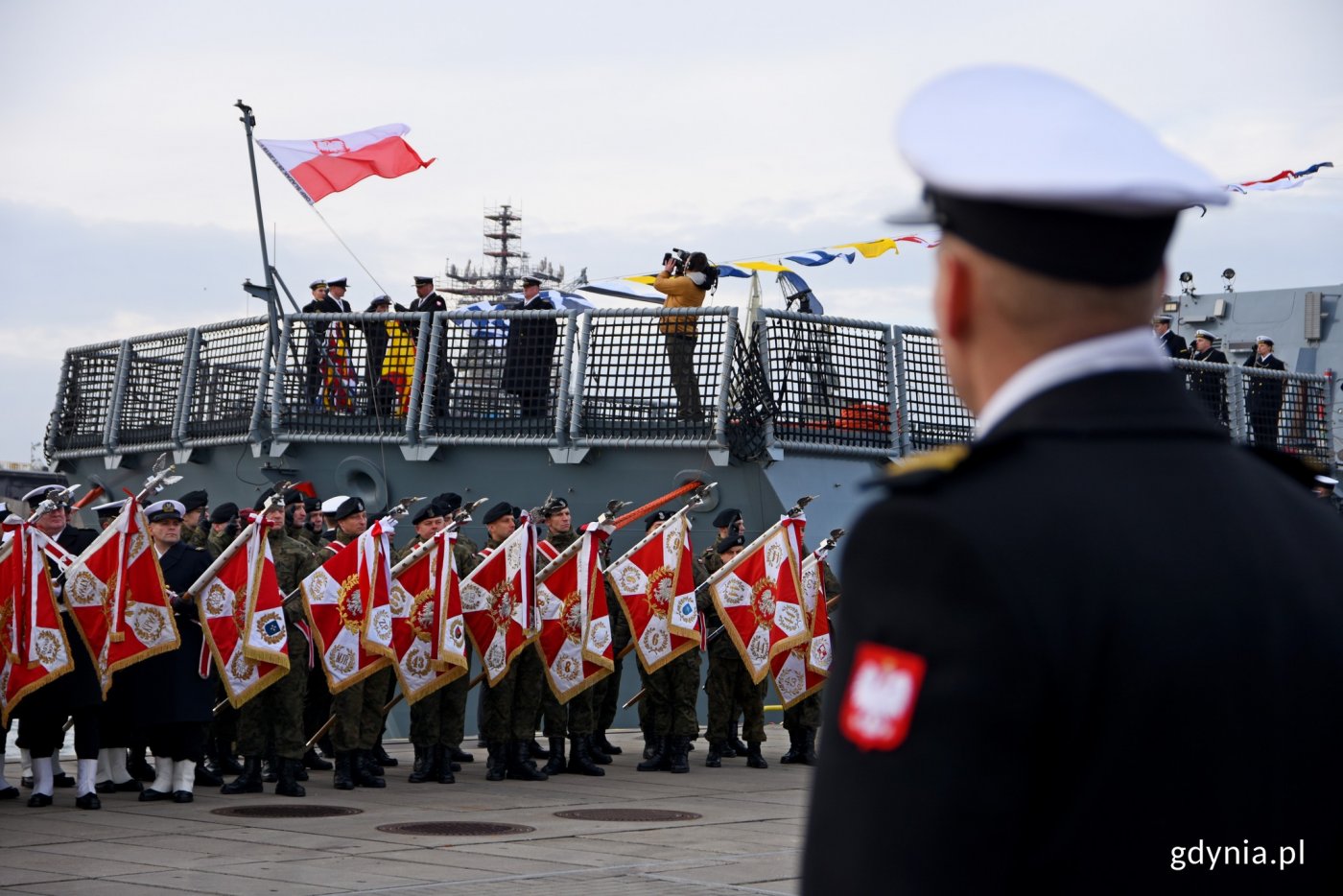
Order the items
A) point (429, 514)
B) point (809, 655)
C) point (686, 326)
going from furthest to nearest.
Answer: point (686, 326) < point (809, 655) < point (429, 514)

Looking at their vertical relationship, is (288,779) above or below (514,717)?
below

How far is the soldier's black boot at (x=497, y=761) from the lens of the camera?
41.0 feet

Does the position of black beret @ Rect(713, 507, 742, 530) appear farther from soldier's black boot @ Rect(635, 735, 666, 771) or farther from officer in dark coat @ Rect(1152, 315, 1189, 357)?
officer in dark coat @ Rect(1152, 315, 1189, 357)

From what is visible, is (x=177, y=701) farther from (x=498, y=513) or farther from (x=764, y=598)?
(x=764, y=598)

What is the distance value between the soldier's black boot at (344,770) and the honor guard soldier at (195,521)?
212cm

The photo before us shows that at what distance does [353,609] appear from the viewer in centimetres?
1162

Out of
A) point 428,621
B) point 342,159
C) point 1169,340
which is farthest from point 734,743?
point 1169,340

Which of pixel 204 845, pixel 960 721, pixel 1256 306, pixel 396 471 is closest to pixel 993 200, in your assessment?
pixel 960 721

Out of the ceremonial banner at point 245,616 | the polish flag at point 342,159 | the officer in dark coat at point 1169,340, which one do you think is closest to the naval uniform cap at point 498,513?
the ceremonial banner at point 245,616

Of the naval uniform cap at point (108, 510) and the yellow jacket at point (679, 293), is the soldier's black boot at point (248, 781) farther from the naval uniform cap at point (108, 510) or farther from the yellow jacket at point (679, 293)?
the yellow jacket at point (679, 293)

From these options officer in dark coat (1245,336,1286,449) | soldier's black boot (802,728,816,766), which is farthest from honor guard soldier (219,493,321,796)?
officer in dark coat (1245,336,1286,449)

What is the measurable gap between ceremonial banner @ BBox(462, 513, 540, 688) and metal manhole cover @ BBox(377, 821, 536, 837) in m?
2.57

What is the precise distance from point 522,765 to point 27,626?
3.67 metres

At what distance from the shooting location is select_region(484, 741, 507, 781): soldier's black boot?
12484 mm
